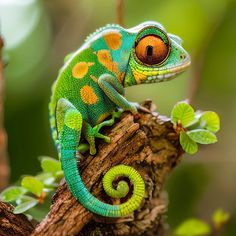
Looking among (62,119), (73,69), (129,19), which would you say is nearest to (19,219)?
Answer: (62,119)

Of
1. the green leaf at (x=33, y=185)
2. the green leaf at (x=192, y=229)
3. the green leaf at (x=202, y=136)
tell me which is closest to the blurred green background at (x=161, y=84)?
the green leaf at (x=192, y=229)

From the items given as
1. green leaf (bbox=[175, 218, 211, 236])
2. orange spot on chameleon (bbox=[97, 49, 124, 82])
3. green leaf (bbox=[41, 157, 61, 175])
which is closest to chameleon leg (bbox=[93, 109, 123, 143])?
orange spot on chameleon (bbox=[97, 49, 124, 82])

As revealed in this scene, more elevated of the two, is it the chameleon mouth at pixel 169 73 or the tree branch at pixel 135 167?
the chameleon mouth at pixel 169 73

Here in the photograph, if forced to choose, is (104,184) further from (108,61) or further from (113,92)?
(108,61)

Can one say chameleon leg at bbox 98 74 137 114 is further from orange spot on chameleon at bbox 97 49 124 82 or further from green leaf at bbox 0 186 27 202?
green leaf at bbox 0 186 27 202

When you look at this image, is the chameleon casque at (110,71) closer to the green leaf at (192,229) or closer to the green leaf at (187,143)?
the green leaf at (187,143)

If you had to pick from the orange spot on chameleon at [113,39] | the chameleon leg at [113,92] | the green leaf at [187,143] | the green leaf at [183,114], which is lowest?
the green leaf at [187,143]

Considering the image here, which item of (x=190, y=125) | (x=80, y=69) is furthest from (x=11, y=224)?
(x=190, y=125)

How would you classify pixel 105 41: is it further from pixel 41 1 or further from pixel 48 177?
pixel 41 1
